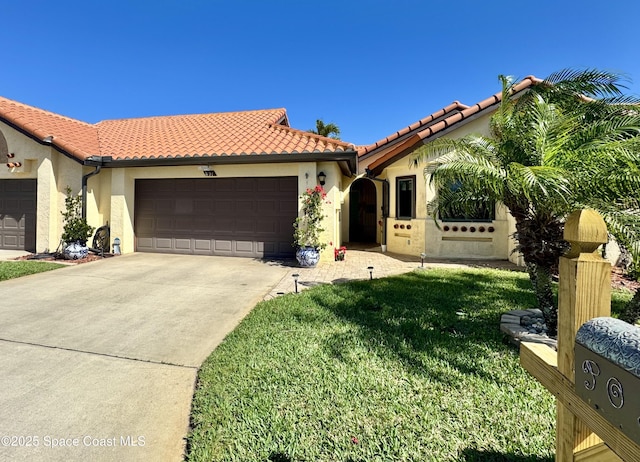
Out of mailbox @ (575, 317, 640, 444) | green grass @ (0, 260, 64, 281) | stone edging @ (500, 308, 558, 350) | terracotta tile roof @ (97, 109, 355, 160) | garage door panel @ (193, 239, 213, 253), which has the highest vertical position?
terracotta tile roof @ (97, 109, 355, 160)

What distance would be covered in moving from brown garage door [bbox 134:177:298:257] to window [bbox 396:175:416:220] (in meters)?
4.49

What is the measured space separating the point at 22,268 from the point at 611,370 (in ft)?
38.8

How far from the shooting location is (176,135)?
508 inches

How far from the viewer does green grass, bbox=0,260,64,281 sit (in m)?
7.63

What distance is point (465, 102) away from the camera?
1348 centimetres

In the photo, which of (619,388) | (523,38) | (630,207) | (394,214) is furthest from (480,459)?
(523,38)

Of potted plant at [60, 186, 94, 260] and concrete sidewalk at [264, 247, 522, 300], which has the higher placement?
potted plant at [60, 186, 94, 260]

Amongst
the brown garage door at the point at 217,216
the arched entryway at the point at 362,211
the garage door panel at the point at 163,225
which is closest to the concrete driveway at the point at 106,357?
the brown garage door at the point at 217,216

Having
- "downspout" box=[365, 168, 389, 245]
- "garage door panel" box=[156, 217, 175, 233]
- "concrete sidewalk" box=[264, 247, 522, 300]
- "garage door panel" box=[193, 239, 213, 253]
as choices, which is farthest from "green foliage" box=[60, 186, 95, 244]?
"downspout" box=[365, 168, 389, 245]

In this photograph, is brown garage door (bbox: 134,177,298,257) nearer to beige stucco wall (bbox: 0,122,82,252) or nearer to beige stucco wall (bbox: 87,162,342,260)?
beige stucco wall (bbox: 87,162,342,260)

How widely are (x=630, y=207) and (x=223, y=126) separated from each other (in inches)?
530

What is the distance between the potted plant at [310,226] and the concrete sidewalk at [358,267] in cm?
51

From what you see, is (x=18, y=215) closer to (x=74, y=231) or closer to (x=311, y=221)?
(x=74, y=231)

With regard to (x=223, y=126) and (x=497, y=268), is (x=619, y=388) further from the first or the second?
(x=223, y=126)
